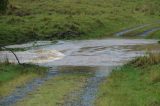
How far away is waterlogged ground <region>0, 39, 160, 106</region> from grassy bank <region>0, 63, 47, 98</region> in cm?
60

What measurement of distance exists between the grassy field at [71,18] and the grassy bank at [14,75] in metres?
22.6

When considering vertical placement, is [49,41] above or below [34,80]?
below

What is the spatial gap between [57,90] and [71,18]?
46970 mm

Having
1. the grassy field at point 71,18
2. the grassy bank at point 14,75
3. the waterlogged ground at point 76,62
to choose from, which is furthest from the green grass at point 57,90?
the grassy field at point 71,18

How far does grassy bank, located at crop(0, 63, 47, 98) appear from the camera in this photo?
2566cm

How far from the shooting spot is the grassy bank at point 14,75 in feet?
84.2

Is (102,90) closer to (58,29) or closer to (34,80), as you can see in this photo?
(34,80)

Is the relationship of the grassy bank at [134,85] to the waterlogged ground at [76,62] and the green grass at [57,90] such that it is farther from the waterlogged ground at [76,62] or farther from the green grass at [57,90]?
the green grass at [57,90]

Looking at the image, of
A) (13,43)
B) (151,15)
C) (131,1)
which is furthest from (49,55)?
(131,1)

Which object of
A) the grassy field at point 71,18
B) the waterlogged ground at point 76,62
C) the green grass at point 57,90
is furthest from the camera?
the grassy field at point 71,18

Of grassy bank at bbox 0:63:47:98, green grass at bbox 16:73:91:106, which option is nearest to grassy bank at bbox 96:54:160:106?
green grass at bbox 16:73:91:106

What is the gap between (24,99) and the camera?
22078 mm

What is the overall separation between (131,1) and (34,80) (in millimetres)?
83627

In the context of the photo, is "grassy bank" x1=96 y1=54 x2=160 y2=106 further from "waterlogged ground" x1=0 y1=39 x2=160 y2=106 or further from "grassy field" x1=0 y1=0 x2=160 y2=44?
"grassy field" x1=0 y1=0 x2=160 y2=44
